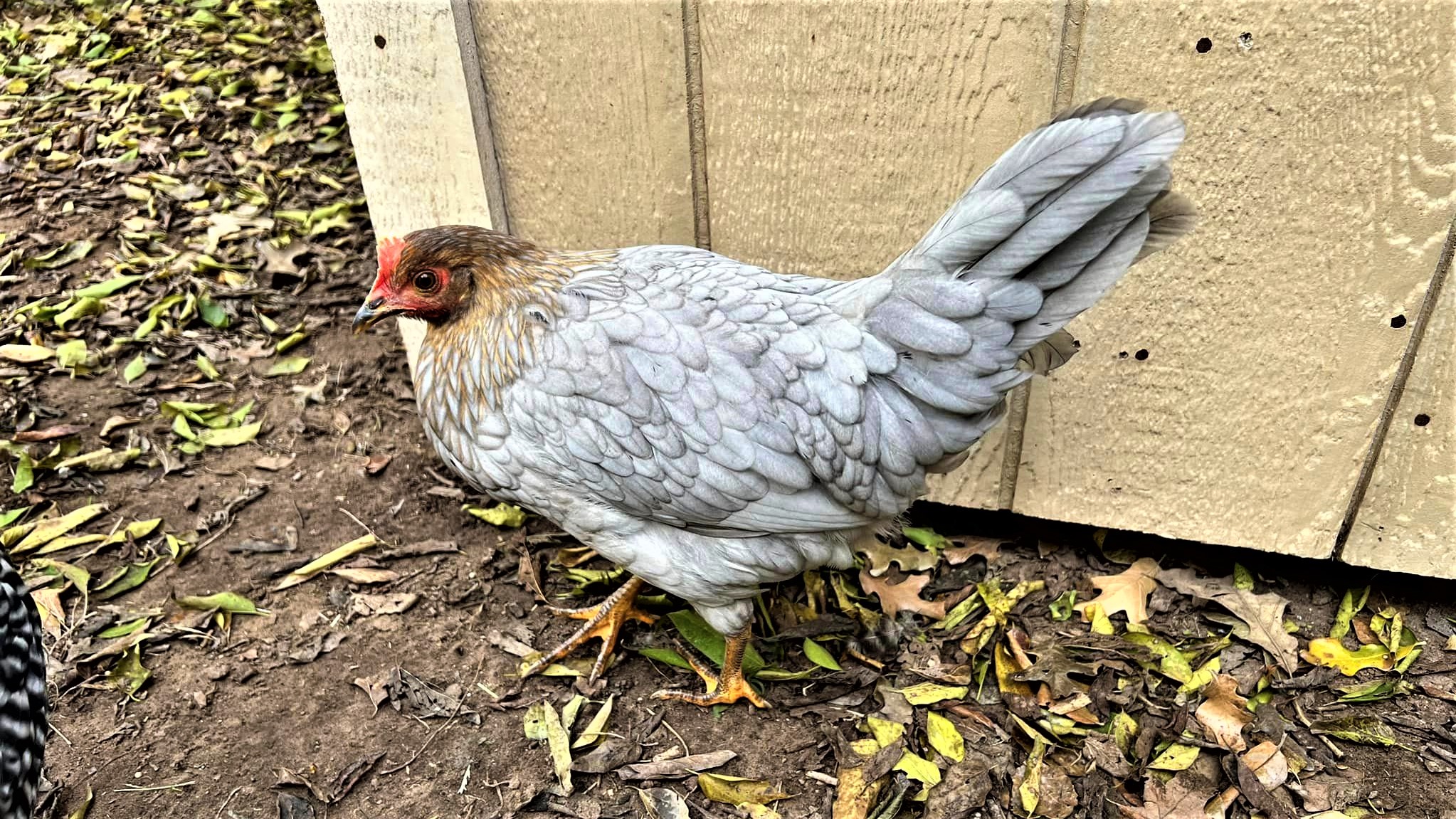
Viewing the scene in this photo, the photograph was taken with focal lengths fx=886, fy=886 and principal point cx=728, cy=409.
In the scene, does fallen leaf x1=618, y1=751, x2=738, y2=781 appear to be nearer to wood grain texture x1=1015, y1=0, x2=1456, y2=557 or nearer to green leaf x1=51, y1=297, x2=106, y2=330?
wood grain texture x1=1015, y1=0, x2=1456, y2=557

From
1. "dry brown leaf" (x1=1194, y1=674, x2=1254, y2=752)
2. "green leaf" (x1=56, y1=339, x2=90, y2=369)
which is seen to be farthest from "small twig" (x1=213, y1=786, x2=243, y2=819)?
"dry brown leaf" (x1=1194, y1=674, x2=1254, y2=752)

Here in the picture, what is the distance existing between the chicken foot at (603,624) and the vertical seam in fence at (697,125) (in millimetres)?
976

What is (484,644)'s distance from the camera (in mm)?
2400

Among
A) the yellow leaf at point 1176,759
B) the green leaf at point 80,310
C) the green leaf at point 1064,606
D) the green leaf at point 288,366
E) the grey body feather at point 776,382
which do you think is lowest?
the yellow leaf at point 1176,759

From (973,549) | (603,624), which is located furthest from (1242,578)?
(603,624)

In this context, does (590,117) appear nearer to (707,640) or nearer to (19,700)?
(707,640)

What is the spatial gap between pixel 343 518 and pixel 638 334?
139 cm

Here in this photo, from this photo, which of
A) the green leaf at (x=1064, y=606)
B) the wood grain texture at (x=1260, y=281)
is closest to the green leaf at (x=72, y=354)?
the wood grain texture at (x=1260, y=281)

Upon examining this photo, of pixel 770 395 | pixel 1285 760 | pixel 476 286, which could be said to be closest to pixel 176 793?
pixel 476 286

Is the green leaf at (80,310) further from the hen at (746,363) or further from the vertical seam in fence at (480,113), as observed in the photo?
the hen at (746,363)

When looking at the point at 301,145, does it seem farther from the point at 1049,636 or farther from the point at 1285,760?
the point at 1285,760

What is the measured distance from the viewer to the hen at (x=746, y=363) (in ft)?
5.45

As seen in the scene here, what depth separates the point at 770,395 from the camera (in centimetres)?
186

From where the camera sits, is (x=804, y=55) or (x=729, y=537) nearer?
(x=729, y=537)
